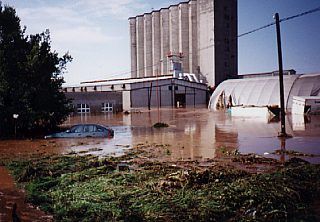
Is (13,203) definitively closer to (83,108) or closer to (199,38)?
(83,108)

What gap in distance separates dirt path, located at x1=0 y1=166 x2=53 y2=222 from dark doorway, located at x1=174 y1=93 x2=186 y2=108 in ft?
140

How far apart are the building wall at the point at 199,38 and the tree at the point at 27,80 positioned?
4006 cm

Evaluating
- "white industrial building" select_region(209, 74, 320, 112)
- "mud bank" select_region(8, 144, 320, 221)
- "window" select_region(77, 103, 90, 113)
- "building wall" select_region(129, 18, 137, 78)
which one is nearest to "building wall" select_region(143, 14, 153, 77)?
"building wall" select_region(129, 18, 137, 78)

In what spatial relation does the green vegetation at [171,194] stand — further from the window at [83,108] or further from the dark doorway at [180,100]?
the dark doorway at [180,100]

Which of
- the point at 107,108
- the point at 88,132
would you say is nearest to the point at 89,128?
the point at 88,132

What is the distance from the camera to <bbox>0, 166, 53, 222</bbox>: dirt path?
6.55m

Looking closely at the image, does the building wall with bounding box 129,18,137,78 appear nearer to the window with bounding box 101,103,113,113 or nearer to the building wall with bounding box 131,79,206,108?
the building wall with bounding box 131,79,206,108

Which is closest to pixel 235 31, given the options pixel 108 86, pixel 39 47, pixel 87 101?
pixel 108 86

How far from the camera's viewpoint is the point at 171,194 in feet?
23.8

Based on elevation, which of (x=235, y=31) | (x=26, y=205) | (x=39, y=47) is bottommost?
(x=26, y=205)

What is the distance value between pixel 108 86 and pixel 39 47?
2582 centimetres

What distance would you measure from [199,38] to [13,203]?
57.8 m

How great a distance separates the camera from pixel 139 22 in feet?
244

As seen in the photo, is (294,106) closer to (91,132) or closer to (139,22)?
(91,132)
